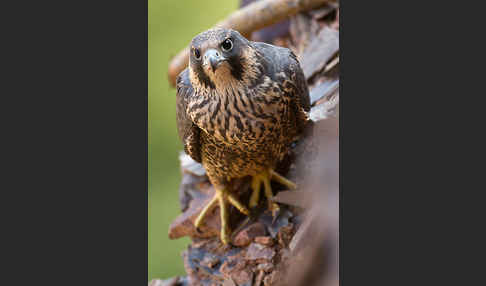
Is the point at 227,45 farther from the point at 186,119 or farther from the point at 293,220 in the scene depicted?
the point at 293,220

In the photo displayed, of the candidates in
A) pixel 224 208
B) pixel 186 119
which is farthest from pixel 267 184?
pixel 186 119

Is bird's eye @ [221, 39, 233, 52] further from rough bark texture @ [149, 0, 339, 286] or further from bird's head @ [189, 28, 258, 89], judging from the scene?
rough bark texture @ [149, 0, 339, 286]

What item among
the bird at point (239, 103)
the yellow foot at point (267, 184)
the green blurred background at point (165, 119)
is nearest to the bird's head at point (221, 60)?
the bird at point (239, 103)

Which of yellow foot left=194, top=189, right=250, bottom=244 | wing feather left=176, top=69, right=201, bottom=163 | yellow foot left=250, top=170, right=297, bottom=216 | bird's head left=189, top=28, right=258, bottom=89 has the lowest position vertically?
yellow foot left=194, top=189, right=250, bottom=244

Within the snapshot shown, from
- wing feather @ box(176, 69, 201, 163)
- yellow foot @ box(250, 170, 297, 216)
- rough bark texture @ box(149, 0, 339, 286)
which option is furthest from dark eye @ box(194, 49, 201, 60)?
yellow foot @ box(250, 170, 297, 216)

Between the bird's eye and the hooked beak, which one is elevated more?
the bird's eye

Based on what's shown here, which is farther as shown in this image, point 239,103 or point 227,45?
point 239,103
